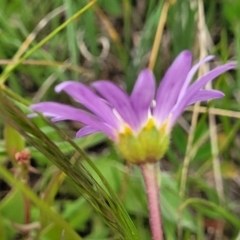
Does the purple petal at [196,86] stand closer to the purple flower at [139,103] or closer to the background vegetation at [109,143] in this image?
the purple flower at [139,103]

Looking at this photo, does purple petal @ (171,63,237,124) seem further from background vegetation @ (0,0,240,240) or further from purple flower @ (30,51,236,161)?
background vegetation @ (0,0,240,240)

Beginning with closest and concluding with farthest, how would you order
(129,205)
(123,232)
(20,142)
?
1. (123,232)
2. (20,142)
3. (129,205)

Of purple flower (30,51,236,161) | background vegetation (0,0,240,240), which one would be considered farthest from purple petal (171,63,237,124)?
background vegetation (0,0,240,240)

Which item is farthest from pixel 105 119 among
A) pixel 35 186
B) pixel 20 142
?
pixel 35 186

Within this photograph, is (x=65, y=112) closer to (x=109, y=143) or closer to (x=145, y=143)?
(x=145, y=143)

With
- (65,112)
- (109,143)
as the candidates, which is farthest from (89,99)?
(109,143)

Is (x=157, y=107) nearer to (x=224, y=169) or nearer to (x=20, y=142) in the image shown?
(x=20, y=142)
